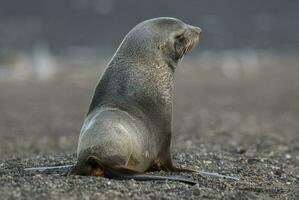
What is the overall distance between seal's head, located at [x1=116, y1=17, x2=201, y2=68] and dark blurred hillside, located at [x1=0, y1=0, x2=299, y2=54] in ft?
130

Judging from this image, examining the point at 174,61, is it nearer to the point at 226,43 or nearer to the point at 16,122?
the point at 16,122

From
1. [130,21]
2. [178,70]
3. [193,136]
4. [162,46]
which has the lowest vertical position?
[193,136]

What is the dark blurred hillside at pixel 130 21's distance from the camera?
52.8 m

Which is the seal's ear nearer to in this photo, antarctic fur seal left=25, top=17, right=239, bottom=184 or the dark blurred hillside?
antarctic fur seal left=25, top=17, right=239, bottom=184

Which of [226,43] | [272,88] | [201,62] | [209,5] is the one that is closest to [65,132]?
[272,88]

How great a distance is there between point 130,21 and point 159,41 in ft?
171

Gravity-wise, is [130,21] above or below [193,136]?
above

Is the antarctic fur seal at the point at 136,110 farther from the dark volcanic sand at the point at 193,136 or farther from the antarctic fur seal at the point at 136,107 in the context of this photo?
the dark volcanic sand at the point at 193,136

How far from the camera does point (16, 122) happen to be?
17.5 meters

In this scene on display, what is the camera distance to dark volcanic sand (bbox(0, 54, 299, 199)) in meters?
6.77

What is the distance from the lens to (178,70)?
113 feet

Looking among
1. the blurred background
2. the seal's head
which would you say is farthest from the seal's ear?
the blurred background

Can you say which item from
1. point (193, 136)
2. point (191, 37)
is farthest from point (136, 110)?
point (193, 136)

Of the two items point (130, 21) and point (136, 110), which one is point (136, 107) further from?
point (130, 21)
